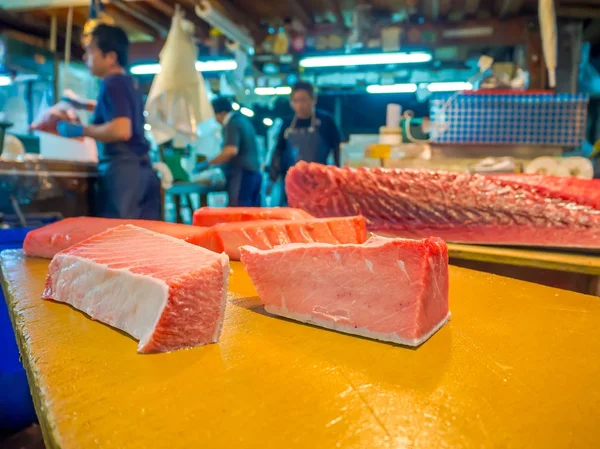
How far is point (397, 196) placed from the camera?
2533 millimetres

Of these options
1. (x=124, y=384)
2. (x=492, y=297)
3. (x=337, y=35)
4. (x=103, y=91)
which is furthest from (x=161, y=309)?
(x=337, y=35)

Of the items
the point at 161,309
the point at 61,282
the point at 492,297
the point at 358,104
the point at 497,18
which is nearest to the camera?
the point at 161,309

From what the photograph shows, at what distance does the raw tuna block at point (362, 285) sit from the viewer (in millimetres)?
1144

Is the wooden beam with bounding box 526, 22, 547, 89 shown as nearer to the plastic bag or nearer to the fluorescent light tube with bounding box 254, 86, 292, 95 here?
the fluorescent light tube with bounding box 254, 86, 292, 95

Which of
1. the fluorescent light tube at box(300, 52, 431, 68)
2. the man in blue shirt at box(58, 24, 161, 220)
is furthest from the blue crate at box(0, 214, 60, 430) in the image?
the fluorescent light tube at box(300, 52, 431, 68)

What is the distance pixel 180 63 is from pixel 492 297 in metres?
5.14

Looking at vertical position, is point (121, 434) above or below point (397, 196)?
below

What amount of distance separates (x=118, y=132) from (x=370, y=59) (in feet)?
17.3

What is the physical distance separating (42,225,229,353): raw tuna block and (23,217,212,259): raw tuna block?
49cm

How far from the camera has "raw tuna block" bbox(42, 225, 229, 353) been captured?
1.06 meters

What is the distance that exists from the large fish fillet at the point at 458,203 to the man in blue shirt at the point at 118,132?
216cm

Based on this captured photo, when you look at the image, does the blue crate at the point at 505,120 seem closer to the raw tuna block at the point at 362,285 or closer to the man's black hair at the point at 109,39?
the man's black hair at the point at 109,39

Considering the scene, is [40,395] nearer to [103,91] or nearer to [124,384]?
[124,384]

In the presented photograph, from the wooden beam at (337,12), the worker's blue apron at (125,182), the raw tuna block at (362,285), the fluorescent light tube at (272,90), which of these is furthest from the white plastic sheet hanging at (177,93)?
the raw tuna block at (362,285)
